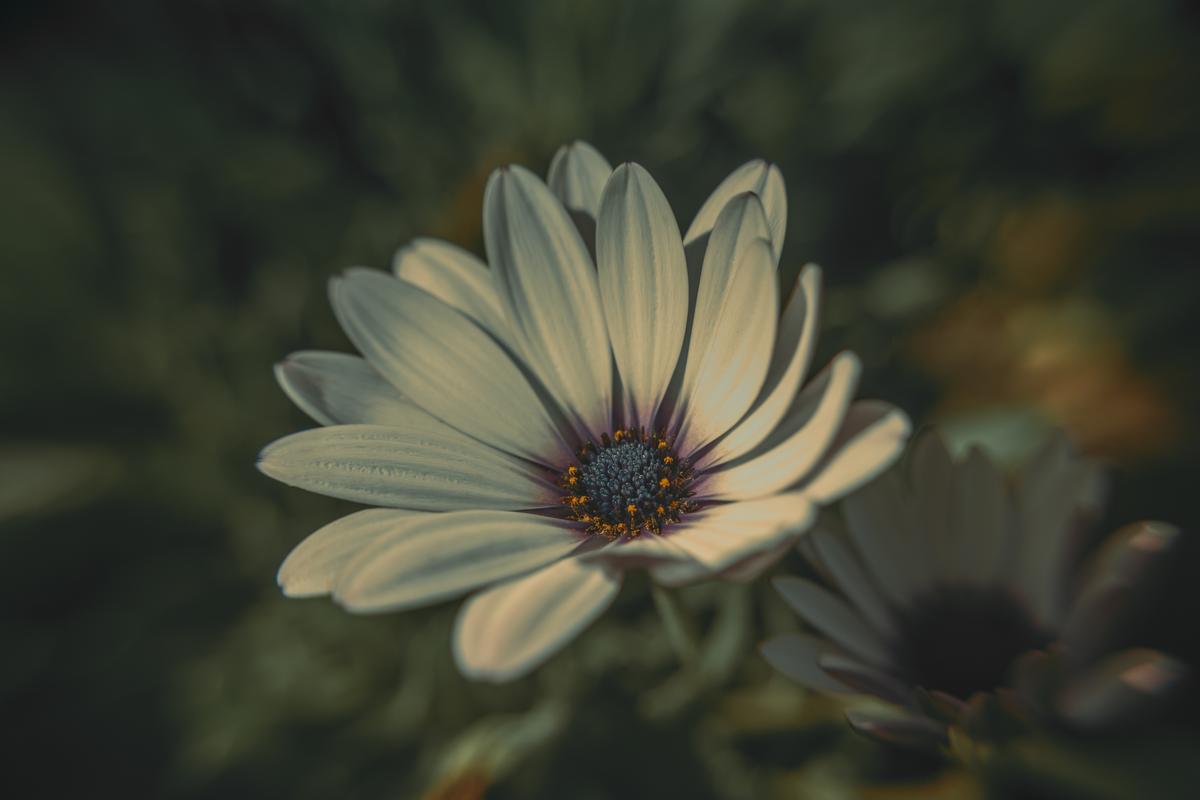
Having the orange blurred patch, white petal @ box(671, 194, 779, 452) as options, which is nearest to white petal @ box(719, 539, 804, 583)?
white petal @ box(671, 194, 779, 452)

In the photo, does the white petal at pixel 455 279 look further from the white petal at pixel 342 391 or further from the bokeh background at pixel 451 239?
the bokeh background at pixel 451 239

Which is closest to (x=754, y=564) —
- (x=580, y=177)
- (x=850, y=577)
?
(x=850, y=577)

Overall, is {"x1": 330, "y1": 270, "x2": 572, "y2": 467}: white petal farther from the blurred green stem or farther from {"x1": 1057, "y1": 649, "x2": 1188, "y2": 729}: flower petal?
{"x1": 1057, "y1": 649, "x2": 1188, "y2": 729}: flower petal

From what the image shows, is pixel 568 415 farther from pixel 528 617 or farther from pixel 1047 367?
pixel 1047 367

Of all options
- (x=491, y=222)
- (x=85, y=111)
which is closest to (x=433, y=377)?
(x=491, y=222)

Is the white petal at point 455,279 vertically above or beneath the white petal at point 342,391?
above

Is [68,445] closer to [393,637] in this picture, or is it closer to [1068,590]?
[393,637]

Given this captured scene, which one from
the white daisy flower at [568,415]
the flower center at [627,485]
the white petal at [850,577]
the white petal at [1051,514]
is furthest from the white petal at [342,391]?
Answer: the white petal at [1051,514]
